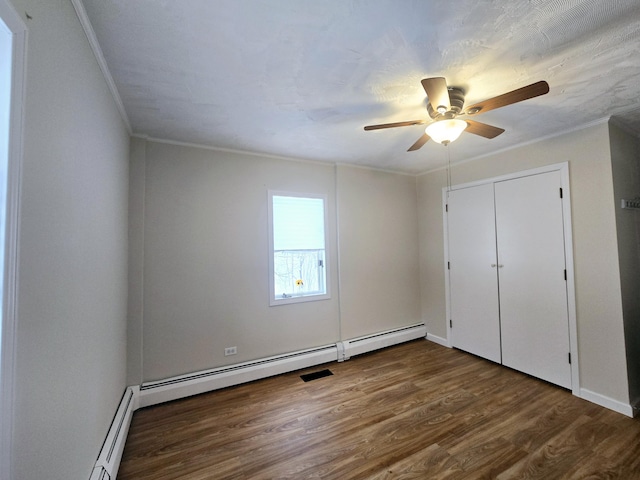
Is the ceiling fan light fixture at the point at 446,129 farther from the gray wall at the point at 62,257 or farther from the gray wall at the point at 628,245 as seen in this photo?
the gray wall at the point at 62,257

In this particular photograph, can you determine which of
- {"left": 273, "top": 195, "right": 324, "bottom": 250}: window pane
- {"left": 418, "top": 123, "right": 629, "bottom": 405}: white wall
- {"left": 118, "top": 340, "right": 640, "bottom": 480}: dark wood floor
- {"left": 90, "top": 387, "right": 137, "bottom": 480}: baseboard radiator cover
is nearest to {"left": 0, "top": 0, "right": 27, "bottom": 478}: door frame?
{"left": 90, "top": 387, "right": 137, "bottom": 480}: baseboard radiator cover

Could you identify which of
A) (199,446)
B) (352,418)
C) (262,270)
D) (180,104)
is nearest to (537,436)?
(352,418)

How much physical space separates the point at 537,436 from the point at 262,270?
274 cm

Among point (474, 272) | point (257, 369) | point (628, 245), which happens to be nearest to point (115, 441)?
point (257, 369)

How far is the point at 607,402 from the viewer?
2.24 meters

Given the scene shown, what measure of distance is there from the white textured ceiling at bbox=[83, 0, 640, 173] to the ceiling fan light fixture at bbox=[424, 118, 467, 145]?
0.25 meters

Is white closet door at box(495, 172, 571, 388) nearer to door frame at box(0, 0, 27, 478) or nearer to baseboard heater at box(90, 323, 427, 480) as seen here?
baseboard heater at box(90, 323, 427, 480)

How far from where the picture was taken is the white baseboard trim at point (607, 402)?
2.13 metres

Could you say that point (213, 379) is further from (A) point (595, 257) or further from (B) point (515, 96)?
(A) point (595, 257)

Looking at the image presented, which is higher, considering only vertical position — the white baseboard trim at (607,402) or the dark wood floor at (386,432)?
the white baseboard trim at (607,402)

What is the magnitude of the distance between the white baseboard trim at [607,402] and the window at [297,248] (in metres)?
2.63

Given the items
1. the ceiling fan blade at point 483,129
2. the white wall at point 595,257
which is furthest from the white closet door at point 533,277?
the ceiling fan blade at point 483,129

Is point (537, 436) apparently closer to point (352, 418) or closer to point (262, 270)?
point (352, 418)

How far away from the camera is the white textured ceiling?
47.7 inches
